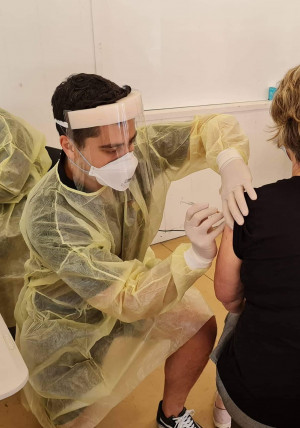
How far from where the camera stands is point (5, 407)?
1.61m

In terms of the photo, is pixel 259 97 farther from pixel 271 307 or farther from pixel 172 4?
pixel 271 307

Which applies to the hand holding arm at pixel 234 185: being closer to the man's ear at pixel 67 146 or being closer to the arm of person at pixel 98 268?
the arm of person at pixel 98 268

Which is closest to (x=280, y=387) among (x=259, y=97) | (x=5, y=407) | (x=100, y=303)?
(x=100, y=303)

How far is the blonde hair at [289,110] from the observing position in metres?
0.90

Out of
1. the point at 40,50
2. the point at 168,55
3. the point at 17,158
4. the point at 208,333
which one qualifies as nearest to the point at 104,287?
the point at 208,333

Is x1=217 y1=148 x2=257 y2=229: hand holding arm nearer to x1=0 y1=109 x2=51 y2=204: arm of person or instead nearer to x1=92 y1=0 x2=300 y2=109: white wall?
x1=0 y1=109 x2=51 y2=204: arm of person

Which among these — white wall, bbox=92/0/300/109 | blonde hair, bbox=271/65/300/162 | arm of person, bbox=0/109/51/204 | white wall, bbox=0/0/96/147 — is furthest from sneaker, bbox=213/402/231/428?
white wall, bbox=92/0/300/109

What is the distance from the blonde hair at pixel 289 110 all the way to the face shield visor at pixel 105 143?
0.41 meters

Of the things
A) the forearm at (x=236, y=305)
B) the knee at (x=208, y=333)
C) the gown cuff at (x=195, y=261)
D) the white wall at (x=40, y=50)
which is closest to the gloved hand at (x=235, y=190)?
the gown cuff at (x=195, y=261)

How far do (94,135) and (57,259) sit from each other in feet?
1.20

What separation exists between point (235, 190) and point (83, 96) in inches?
20.2

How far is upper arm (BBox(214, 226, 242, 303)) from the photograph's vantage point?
93cm

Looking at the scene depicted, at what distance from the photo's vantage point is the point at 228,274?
954mm

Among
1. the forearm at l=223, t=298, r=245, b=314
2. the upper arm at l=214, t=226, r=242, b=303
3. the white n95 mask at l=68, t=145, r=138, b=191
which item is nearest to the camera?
the upper arm at l=214, t=226, r=242, b=303
